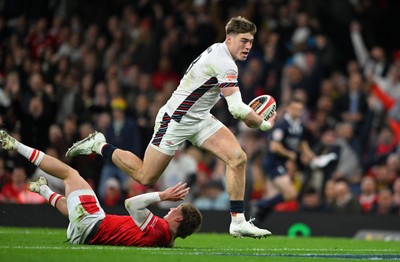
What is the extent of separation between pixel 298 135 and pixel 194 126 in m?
5.73

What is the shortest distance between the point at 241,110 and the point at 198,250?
1.69 m

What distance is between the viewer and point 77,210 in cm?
1105

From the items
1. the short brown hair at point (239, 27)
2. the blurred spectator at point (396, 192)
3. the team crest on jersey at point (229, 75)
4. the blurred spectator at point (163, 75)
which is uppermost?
the short brown hair at point (239, 27)

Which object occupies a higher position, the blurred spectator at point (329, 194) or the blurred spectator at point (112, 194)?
the blurred spectator at point (329, 194)

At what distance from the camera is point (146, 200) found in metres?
10.8

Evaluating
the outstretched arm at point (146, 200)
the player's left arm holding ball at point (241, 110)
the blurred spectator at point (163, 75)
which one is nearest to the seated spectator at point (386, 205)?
the blurred spectator at point (163, 75)

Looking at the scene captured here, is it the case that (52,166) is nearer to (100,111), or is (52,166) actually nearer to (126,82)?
(100,111)

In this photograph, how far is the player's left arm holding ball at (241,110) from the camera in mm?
11391

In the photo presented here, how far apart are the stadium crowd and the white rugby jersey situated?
5.42 metres

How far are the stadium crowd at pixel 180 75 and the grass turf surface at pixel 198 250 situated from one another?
3955mm

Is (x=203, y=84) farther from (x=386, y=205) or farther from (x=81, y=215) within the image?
(x=386, y=205)

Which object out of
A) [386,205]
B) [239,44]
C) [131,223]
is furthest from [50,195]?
[386,205]

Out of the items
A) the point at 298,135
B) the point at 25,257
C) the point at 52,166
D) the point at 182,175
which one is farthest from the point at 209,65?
the point at 182,175

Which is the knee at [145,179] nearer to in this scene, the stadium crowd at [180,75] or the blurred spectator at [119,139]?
the stadium crowd at [180,75]
